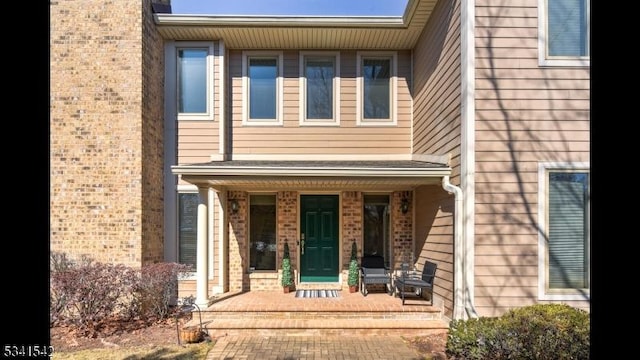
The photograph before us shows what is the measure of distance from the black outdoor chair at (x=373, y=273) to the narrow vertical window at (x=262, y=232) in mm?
2020

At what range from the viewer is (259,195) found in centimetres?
856

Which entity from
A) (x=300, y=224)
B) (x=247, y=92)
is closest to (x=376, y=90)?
(x=247, y=92)

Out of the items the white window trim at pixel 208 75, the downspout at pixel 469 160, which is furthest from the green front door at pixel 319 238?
the downspout at pixel 469 160

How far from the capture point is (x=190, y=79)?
8367 millimetres

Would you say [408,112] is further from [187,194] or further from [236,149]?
[187,194]

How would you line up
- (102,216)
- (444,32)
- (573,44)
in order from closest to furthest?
(573,44), (444,32), (102,216)

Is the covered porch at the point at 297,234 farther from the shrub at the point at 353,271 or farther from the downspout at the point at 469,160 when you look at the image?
the downspout at the point at 469,160

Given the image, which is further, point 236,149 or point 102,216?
point 236,149

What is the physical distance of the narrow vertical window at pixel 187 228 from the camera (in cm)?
818

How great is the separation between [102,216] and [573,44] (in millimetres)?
8520

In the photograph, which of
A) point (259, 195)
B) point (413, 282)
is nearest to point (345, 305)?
point (413, 282)
